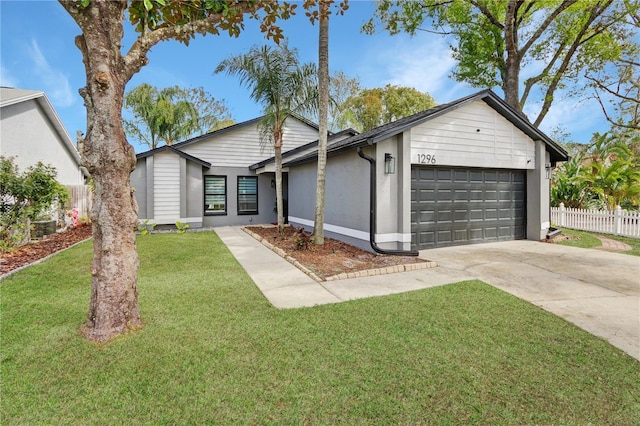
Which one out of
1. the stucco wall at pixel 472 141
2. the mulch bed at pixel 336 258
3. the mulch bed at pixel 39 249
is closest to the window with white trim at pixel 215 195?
the mulch bed at pixel 39 249

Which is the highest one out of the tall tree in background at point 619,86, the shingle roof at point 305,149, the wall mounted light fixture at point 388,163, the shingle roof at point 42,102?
the tall tree in background at point 619,86

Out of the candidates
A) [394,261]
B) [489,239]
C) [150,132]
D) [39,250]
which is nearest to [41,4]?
[39,250]

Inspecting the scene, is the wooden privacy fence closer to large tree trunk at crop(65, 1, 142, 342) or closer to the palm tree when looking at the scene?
the palm tree

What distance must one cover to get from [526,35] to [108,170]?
22.2 metres

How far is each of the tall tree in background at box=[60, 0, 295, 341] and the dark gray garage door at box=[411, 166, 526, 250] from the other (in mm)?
6735

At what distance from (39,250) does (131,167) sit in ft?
23.8

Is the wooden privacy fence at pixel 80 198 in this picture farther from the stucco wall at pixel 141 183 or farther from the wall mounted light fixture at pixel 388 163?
the wall mounted light fixture at pixel 388 163

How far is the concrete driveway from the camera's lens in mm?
3817

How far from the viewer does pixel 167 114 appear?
2748 cm

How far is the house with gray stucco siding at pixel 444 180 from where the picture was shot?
297 inches

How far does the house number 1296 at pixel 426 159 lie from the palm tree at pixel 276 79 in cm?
405

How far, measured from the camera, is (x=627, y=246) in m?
8.75

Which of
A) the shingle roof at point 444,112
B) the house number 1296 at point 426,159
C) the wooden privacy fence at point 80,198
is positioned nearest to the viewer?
the shingle roof at point 444,112

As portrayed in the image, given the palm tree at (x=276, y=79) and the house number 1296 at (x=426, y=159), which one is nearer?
the house number 1296 at (x=426, y=159)
